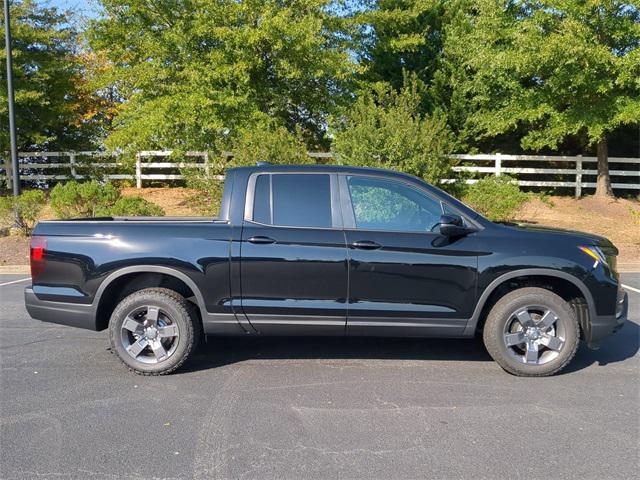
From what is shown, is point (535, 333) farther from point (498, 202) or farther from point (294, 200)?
point (498, 202)

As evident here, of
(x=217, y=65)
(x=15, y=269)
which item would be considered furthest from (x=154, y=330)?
(x=217, y=65)

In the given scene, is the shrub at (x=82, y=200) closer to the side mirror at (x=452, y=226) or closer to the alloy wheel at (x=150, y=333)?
the alloy wheel at (x=150, y=333)

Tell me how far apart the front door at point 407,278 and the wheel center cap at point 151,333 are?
5.51ft

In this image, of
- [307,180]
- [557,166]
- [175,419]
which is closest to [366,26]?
[557,166]

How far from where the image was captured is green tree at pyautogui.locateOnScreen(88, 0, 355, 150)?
1423 cm

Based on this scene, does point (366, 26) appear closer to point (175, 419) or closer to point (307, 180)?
point (307, 180)

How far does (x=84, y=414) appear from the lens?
405 cm

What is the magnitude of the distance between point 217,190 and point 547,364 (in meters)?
9.71

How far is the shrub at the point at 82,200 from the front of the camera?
1317 centimetres

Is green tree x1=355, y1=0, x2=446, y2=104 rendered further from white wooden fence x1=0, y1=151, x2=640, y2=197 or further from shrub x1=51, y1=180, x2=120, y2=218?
shrub x1=51, y1=180, x2=120, y2=218

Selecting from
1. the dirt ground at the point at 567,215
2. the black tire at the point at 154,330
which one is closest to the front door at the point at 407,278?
the black tire at the point at 154,330

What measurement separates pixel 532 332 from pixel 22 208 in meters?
12.5

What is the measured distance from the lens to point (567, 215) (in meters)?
16.8

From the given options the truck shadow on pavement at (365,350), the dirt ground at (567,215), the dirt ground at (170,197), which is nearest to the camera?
the truck shadow on pavement at (365,350)
